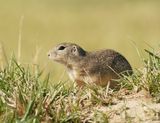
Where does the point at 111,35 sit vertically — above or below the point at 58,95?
above

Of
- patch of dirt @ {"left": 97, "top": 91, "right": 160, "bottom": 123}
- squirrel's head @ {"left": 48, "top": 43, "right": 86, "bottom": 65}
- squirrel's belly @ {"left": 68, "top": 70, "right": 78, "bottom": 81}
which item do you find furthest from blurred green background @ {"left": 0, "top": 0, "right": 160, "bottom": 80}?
patch of dirt @ {"left": 97, "top": 91, "right": 160, "bottom": 123}

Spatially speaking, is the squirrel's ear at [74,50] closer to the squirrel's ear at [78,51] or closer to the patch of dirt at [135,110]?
the squirrel's ear at [78,51]

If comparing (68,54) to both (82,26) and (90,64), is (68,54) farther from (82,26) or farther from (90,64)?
(82,26)

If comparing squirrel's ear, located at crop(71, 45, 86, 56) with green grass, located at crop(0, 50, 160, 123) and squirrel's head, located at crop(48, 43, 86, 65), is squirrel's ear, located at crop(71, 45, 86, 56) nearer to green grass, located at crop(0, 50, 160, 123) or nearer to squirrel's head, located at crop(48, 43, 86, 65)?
squirrel's head, located at crop(48, 43, 86, 65)

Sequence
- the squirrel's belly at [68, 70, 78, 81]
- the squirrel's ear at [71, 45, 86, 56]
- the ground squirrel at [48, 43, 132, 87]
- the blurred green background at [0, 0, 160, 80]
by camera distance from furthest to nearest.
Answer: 1. the blurred green background at [0, 0, 160, 80]
2. the squirrel's ear at [71, 45, 86, 56]
3. the squirrel's belly at [68, 70, 78, 81]
4. the ground squirrel at [48, 43, 132, 87]

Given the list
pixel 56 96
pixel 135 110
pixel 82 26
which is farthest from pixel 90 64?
pixel 82 26

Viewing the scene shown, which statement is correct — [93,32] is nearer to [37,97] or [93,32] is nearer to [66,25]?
[66,25]

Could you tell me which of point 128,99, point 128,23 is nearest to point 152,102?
point 128,99

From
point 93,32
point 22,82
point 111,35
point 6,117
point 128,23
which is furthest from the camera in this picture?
point 128,23
